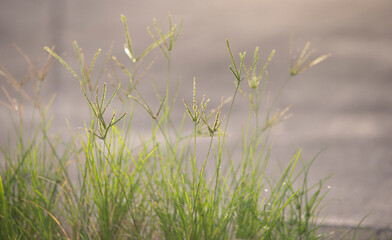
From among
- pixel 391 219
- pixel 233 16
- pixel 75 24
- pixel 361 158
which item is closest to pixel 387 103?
pixel 361 158

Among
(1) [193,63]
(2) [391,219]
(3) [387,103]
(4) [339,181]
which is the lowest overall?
(2) [391,219]

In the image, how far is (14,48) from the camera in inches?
69.2

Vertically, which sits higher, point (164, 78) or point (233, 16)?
point (233, 16)

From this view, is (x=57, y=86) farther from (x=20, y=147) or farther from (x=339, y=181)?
(x=339, y=181)

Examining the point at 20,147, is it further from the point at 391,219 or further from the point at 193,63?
the point at 391,219

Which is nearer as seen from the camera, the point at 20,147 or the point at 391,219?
the point at 20,147

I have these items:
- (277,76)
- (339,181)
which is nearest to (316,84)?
(277,76)

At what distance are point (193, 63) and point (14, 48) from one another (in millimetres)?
720

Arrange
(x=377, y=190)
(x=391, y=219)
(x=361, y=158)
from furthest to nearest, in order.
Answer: (x=361, y=158) < (x=377, y=190) < (x=391, y=219)

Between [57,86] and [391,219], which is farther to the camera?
[57,86]

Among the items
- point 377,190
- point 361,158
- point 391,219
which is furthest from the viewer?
point 361,158

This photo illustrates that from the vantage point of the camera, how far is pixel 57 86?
166 centimetres

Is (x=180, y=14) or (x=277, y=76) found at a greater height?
(x=180, y=14)

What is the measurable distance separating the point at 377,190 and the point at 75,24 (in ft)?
4.01
